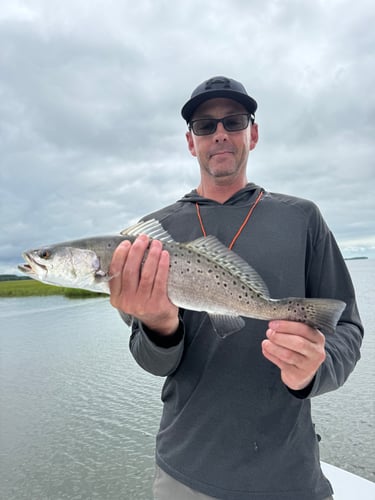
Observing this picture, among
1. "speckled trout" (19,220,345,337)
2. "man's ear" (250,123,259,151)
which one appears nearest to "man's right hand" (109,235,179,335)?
"speckled trout" (19,220,345,337)

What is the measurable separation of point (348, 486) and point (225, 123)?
17.7ft

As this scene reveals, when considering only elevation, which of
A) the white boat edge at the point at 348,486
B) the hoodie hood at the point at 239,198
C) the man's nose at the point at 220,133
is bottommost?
the white boat edge at the point at 348,486

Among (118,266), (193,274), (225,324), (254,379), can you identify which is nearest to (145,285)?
(118,266)

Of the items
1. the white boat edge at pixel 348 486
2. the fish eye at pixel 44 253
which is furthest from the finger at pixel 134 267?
the white boat edge at pixel 348 486

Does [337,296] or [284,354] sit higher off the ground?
[337,296]

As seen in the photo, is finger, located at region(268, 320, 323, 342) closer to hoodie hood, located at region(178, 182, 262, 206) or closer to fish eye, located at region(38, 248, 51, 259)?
hoodie hood, located at region(178, 182, 262, 206)

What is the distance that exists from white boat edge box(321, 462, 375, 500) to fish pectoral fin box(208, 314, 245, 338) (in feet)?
13.5

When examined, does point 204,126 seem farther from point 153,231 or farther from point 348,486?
point 348,486

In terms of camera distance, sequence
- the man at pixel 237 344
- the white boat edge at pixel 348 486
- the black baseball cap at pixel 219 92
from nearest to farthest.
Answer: the man at pixel 237 344 < the black baseball cap at pixel 219 92 < the white boat edge at pixel 348 486

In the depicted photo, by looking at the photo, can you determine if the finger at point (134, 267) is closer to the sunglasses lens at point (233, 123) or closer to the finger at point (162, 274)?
the finger at point (162, 274)

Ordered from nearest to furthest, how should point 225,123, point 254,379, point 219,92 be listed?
1. point 254,379
2. point 219,92
3. point 225,123

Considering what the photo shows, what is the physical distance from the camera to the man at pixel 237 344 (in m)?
2.62

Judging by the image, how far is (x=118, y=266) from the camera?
311 cm

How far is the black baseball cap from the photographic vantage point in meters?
3.46
